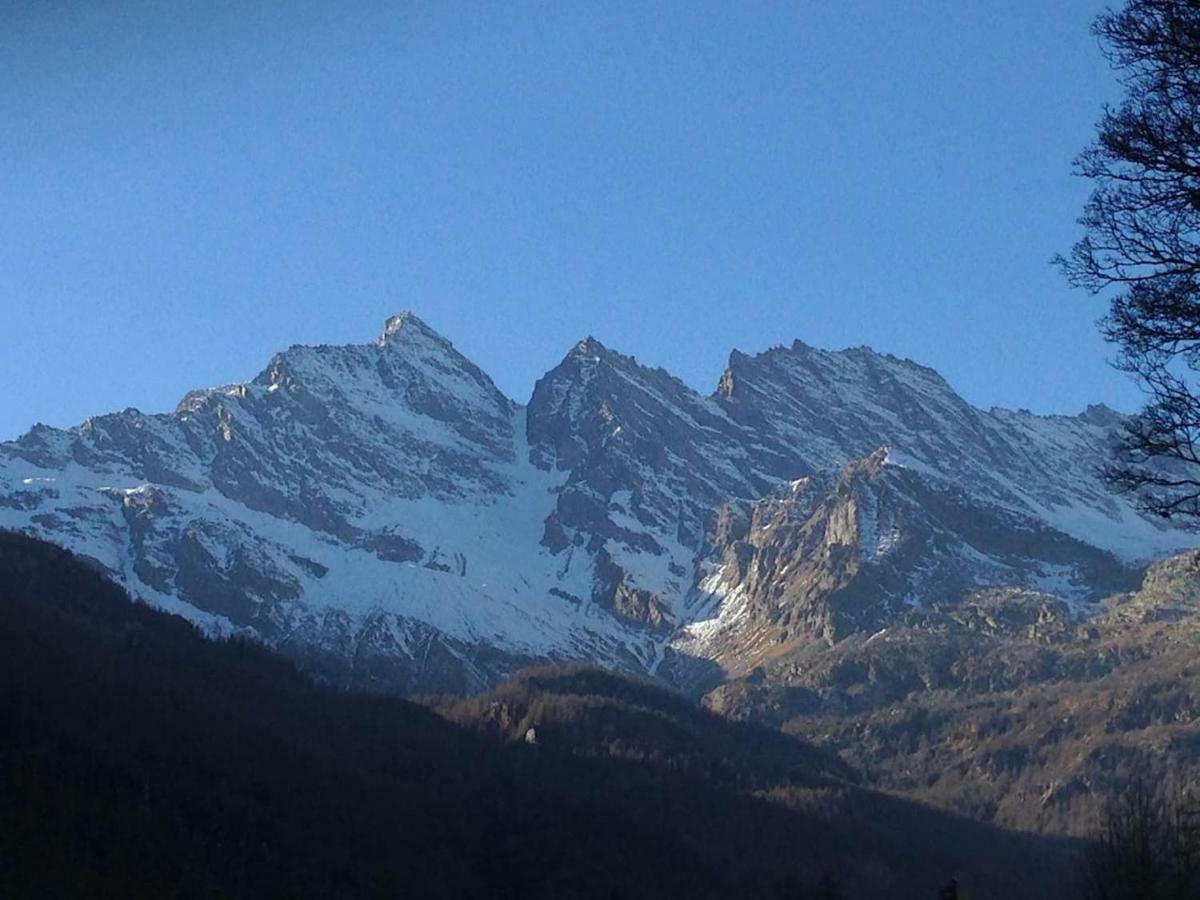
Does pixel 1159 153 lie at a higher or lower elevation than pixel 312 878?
higher

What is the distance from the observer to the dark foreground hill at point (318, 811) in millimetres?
111125

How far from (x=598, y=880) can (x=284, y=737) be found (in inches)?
1431

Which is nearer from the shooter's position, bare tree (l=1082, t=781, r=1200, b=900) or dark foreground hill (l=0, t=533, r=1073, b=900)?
bare tree (l=1082, t=781, r=1200, b=900)

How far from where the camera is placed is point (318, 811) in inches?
5551

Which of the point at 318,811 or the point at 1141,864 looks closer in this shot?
the point at 1141,864

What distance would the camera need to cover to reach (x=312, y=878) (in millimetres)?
124625

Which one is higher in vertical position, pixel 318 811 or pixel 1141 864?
pixel 1141 864

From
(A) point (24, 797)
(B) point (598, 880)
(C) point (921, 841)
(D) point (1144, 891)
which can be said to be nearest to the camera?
(D) point (1144, 891)

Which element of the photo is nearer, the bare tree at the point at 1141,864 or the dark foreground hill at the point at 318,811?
the bare tree at the point at 1141,864

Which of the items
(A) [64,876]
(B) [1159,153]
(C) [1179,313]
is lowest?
(A) [64,876]

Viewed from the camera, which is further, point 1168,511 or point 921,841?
point 921,841

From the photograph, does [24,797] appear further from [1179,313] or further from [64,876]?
[1179,313]

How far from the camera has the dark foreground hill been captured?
111125 millimetres

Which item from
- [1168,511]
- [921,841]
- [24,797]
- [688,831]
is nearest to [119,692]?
[24,797]
